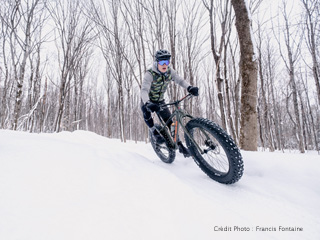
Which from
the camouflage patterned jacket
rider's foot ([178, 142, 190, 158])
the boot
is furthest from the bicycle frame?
the camouflage patterned jacket

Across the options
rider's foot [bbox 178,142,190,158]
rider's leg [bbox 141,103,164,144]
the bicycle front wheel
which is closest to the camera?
the bicycle front wheel

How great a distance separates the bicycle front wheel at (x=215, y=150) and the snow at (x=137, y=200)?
119mm

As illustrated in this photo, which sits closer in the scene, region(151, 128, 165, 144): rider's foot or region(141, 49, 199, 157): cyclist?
region(141, 49, 199, 157): cyclist

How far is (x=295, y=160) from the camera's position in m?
1.67

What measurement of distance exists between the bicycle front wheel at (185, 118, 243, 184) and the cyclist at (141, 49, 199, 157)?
0.81 feet

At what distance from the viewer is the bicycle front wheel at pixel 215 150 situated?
1478 millimetres

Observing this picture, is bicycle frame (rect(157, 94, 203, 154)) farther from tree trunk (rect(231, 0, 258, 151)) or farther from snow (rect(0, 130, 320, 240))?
tree trunk (rect(231, 0, 258, 151))

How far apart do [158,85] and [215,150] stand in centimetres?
131

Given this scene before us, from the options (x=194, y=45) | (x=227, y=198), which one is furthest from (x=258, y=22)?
(x=227, y=198)

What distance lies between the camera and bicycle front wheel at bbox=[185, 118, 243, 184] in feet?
4.85

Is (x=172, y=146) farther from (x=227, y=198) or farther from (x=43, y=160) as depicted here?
(x=43, y=160)

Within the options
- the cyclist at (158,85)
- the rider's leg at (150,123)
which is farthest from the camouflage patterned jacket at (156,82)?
the rider's leg at (150,123)

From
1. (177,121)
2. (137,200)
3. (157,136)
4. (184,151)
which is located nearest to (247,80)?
(177,121)

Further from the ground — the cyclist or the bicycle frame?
the cyclist
